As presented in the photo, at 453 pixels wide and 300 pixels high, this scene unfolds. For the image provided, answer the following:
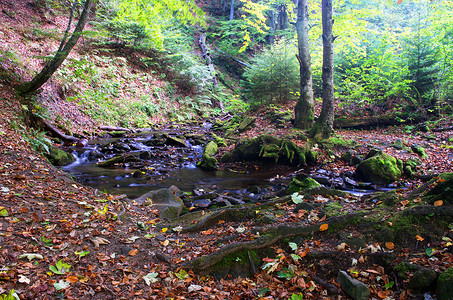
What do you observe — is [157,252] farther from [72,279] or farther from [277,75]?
[277,75]

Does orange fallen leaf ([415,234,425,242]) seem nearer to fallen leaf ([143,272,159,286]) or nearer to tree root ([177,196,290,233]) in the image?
tree root ([177,196,290,233])

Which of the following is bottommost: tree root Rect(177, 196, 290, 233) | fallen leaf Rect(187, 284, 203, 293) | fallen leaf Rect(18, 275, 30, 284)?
fallen leaf Rect(187, 284, 203, 293)

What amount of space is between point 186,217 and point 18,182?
9.51ft

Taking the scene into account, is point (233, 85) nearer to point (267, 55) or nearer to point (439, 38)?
point (267, 55)

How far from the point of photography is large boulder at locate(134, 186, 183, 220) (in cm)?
527

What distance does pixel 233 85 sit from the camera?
28.1 m

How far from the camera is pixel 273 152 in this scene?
9.20 metres

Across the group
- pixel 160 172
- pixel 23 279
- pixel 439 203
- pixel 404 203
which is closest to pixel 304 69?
pixel 160 172

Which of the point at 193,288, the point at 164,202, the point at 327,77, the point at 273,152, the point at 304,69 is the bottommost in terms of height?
the point at 164,202

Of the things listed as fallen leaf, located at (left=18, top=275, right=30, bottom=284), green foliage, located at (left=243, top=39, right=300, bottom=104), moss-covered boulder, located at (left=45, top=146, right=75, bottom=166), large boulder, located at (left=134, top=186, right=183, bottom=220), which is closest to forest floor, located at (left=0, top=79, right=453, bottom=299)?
fallen leaf, located at (left=18, top=275, right=30, bottom=284)

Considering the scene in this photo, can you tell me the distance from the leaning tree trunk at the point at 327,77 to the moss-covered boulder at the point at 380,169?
7.10ft

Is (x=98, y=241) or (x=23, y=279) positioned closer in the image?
(x=23, y=279)

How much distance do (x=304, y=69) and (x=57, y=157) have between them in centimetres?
955

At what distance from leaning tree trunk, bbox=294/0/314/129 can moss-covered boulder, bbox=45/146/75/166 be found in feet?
28.8
